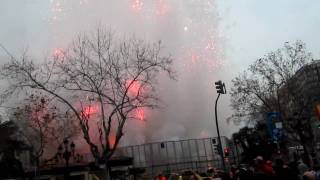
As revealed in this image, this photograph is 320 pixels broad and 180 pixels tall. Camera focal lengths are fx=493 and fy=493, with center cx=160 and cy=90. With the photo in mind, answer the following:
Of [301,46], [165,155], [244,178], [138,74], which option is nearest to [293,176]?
[244,178]

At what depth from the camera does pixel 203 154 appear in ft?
331

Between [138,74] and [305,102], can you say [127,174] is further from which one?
[138,74]

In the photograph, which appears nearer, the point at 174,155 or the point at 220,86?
the point at 220,86

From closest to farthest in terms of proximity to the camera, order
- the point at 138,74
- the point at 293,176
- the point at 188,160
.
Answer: the point at 293,176
the point at 138,74
the point at 188,160

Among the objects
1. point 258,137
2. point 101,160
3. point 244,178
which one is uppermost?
point 258,137

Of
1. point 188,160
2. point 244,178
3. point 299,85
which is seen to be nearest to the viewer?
point 244,178

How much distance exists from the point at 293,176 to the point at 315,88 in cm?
4420

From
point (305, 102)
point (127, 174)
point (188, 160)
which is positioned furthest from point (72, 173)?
point (188, 160)

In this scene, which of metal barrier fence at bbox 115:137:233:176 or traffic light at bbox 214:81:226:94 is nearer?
traffic light at bbox 214:81:226:94

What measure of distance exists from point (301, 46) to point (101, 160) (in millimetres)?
23681

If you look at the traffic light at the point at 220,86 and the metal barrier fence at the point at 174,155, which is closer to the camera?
the traffic light at the point at 220,86

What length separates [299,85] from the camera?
53.1 m

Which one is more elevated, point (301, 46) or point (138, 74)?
point (301, 46)

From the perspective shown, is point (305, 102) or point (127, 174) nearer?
point (305, 102)
